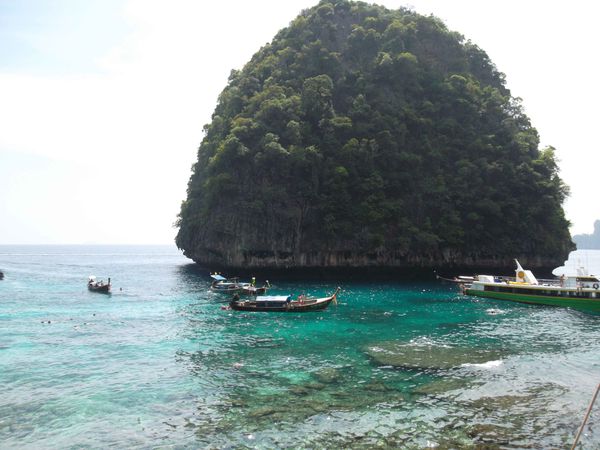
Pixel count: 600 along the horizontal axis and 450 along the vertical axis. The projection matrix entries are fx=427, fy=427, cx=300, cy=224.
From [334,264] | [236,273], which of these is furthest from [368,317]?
[236,273]

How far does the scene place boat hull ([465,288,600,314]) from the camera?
47.8m

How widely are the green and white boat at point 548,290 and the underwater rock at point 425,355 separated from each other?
87.2ft

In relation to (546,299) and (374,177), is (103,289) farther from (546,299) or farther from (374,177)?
(546,299)

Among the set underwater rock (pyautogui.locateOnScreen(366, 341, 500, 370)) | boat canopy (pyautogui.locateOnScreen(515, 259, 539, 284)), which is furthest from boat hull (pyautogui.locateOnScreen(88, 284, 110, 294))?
boat canopy (pyautogui.locateOnScreen(515, 259, 539, 284))

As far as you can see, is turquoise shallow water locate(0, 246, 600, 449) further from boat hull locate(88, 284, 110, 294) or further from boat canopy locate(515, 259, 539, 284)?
boat hull locate(88, 284, 110, 294)

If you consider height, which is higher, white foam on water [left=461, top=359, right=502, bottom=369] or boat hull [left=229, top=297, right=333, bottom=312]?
boat hull [left=229, top=297, right=333, bottom=312]

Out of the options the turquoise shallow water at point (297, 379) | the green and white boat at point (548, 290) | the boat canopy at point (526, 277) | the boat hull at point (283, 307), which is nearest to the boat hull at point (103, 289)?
the turquoise shallow water at point (297, 379)

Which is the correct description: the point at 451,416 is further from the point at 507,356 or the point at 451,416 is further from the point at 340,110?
the point at 340,110

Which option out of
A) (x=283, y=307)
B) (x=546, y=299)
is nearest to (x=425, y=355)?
(x=283, y=307)

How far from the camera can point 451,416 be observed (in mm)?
19000

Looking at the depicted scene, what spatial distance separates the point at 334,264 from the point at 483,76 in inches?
2442

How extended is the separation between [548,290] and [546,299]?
1139 millimetres

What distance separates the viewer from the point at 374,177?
251ft

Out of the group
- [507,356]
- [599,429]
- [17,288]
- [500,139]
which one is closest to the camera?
[599,429]
